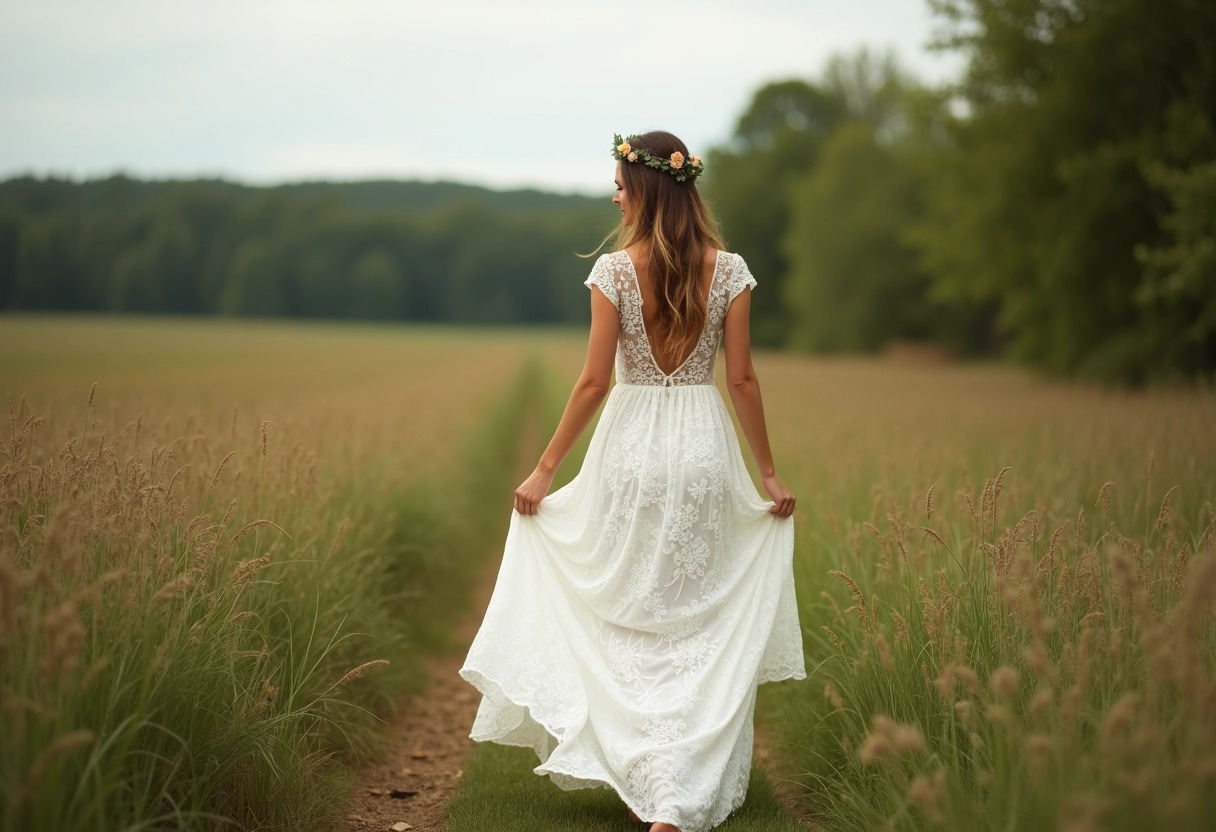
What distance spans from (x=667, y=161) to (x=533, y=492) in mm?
1483

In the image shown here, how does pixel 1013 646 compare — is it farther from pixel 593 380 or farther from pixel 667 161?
pixel 667 161

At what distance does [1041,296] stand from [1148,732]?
18.2 metres

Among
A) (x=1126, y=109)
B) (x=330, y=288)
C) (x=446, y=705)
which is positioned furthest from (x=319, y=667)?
(x=330, y=288)

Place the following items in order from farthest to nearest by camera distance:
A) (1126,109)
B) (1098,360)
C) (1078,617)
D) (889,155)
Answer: (889,155), (1098,360), (1126,109), (1078,617)

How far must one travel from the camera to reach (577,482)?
163 inches

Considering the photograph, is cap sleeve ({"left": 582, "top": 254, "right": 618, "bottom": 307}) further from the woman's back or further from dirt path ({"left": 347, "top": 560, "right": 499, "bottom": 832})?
dirt path ({"left": 347, "top": 560, "right": 499, "bottom": 832})

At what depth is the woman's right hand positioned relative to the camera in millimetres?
4121

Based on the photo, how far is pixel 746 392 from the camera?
4086 millimetres

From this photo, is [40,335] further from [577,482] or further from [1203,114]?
[1203,114]

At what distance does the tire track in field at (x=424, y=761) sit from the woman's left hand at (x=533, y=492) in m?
1.35

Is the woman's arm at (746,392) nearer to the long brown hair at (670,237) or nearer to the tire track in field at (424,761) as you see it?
the long brown hair at (670,237)

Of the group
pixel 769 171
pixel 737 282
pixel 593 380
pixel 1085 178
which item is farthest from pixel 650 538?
pixel 769 171

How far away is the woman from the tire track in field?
2.00 ft

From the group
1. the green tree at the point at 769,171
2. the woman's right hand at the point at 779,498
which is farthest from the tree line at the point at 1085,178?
the green tree at the point at 769,171
